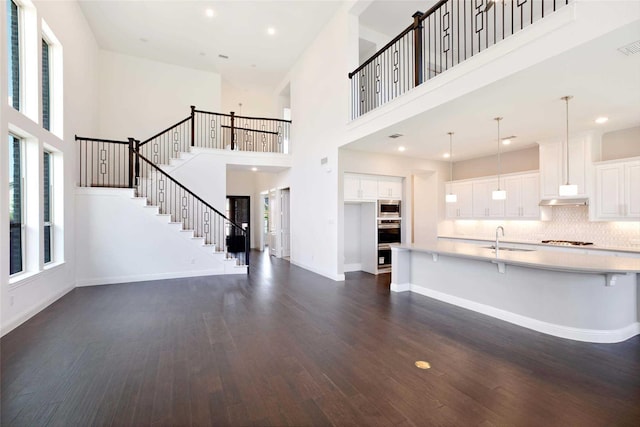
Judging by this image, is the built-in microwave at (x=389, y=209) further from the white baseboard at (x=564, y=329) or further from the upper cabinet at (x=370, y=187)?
the white baseboard at (x=564, y=329)

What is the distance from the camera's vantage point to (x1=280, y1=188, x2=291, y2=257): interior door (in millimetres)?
9508

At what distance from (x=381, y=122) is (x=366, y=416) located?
4.29 meters

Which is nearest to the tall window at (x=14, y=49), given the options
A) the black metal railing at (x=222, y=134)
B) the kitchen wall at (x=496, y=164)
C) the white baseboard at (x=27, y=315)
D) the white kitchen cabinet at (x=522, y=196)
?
the white baseboard at (x=27, y=315)


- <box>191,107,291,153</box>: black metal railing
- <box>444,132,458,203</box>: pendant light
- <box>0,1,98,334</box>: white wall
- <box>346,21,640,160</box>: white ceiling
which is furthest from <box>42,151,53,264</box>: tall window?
<box>444,132,458,203</box>: pendant light

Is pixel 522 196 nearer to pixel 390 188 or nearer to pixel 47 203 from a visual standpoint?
pixel 390 188

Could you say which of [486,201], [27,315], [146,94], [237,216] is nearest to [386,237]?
[486,201]

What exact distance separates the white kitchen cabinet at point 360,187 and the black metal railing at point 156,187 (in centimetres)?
265

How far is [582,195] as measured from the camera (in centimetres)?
548

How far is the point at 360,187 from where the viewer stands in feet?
22.7

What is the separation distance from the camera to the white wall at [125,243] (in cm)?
588

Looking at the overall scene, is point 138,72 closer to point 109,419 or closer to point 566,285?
point 109,419

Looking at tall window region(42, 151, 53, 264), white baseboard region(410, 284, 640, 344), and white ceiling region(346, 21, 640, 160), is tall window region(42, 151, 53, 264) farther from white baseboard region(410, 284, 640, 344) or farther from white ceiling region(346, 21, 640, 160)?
white baseboard region(410, 284, 640, 344)

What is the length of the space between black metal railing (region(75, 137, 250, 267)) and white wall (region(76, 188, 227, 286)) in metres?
0.50

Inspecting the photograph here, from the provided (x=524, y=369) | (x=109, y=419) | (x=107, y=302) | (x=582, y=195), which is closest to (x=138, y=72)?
(x=107, y=302)
